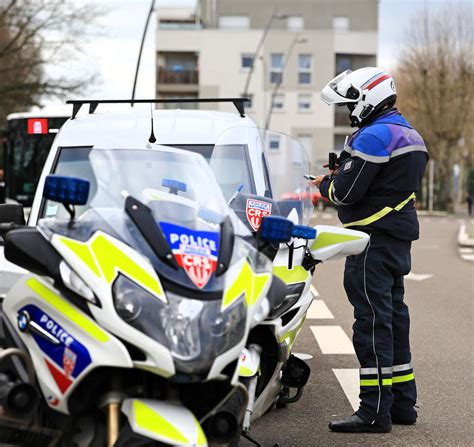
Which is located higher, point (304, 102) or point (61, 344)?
point (61, 344)

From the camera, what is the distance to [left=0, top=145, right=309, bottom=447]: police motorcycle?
350 centimetres

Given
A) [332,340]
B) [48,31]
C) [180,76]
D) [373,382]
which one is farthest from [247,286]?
[180,76]

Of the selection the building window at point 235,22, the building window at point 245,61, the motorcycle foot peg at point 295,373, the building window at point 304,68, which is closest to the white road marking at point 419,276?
the motorcycle foot peg at point 295,373

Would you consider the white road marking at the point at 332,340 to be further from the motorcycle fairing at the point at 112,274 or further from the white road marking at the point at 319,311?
the motorcycle fairing at the point at 112,274

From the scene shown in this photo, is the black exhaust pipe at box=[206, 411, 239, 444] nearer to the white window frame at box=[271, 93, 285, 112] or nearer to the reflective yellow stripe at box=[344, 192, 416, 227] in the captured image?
the reflective yellow stripe at box=[344, 192, 416, 227]

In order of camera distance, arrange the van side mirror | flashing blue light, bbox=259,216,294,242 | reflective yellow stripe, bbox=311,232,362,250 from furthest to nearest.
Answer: the van side mirror < reflective yellow stripe, bbox=311,232,362,250 < flashing blue light, bbox=259,216,294,242

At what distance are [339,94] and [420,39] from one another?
53.0 m

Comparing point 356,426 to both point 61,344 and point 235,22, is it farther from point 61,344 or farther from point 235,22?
point 235,22

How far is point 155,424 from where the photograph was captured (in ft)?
11.6

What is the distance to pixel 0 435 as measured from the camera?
383 centimetres

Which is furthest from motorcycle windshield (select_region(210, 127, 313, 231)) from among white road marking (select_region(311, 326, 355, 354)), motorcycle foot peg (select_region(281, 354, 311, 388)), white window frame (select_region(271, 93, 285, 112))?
white window frame (select_region(271, 93, 285, 112))

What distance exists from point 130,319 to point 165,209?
553 mm

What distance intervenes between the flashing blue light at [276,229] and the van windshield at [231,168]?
5.68ft

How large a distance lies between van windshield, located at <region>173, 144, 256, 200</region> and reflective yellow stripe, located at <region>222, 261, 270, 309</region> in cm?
197
